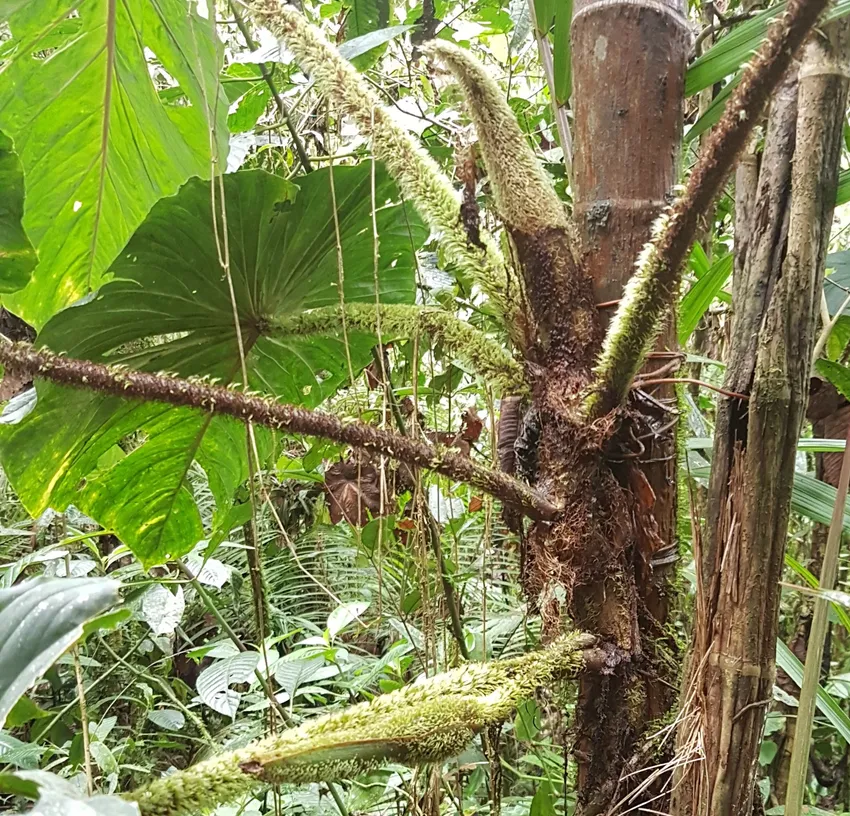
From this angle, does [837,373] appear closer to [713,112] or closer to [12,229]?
[713,112]

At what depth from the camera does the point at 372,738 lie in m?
0.39

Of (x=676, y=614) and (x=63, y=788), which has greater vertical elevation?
(x=63, y=788)

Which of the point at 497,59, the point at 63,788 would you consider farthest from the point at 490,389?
the point at 497,59

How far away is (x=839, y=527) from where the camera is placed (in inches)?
18.4

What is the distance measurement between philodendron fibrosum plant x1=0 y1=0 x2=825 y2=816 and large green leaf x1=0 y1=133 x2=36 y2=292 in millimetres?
337

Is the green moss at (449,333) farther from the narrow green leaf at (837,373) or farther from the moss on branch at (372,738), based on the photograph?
the narrow green leaf at (837,373)

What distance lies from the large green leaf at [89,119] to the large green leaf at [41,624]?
704 mm

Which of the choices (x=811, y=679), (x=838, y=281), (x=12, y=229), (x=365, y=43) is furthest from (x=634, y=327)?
(x=12, y=229)

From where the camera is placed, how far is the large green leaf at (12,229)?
71 cm

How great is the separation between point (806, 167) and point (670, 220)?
0.09 meters

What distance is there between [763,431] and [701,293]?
52cm

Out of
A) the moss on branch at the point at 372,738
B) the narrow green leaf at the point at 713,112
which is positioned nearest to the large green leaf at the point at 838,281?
the narrow green leaf at the point at 713,112

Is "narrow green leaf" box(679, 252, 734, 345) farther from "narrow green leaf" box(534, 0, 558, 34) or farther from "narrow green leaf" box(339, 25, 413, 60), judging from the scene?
"narrow green leaf" box(339, 25, 413, 60)

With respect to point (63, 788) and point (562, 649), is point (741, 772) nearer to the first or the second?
point (562, 649)
